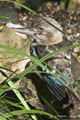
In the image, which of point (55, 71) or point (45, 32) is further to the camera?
point (45, 32)

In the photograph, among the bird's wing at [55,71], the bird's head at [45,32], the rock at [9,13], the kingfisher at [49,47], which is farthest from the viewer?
the rock at [9,13]

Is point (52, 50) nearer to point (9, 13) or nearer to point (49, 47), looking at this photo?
point (49, 47)

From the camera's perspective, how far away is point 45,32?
271 cm

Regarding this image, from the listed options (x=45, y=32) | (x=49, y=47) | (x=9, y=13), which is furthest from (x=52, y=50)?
(x=9, y=13)

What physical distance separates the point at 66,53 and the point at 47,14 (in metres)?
1.68

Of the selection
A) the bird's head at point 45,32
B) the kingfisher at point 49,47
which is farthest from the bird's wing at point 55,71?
the bird's head at point 45,32

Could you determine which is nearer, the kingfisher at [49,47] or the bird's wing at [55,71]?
the bird's wing at [55,71]

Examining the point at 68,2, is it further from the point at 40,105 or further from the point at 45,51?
the point at 40,105

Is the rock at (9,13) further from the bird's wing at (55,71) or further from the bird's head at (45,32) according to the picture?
the bird's wing at (55,71)

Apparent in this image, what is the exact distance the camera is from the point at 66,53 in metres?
2.54

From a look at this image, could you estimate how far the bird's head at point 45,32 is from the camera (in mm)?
2637

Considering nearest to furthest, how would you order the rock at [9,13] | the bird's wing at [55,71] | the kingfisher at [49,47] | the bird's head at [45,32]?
the bird's wing at [55,71] < the kingfisher at [49,47] < the bird's head at [45,32] < the rock at [9,13]

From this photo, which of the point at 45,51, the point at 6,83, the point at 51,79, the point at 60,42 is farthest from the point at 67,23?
the point at 6,83

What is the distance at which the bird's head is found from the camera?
2.64 meters
